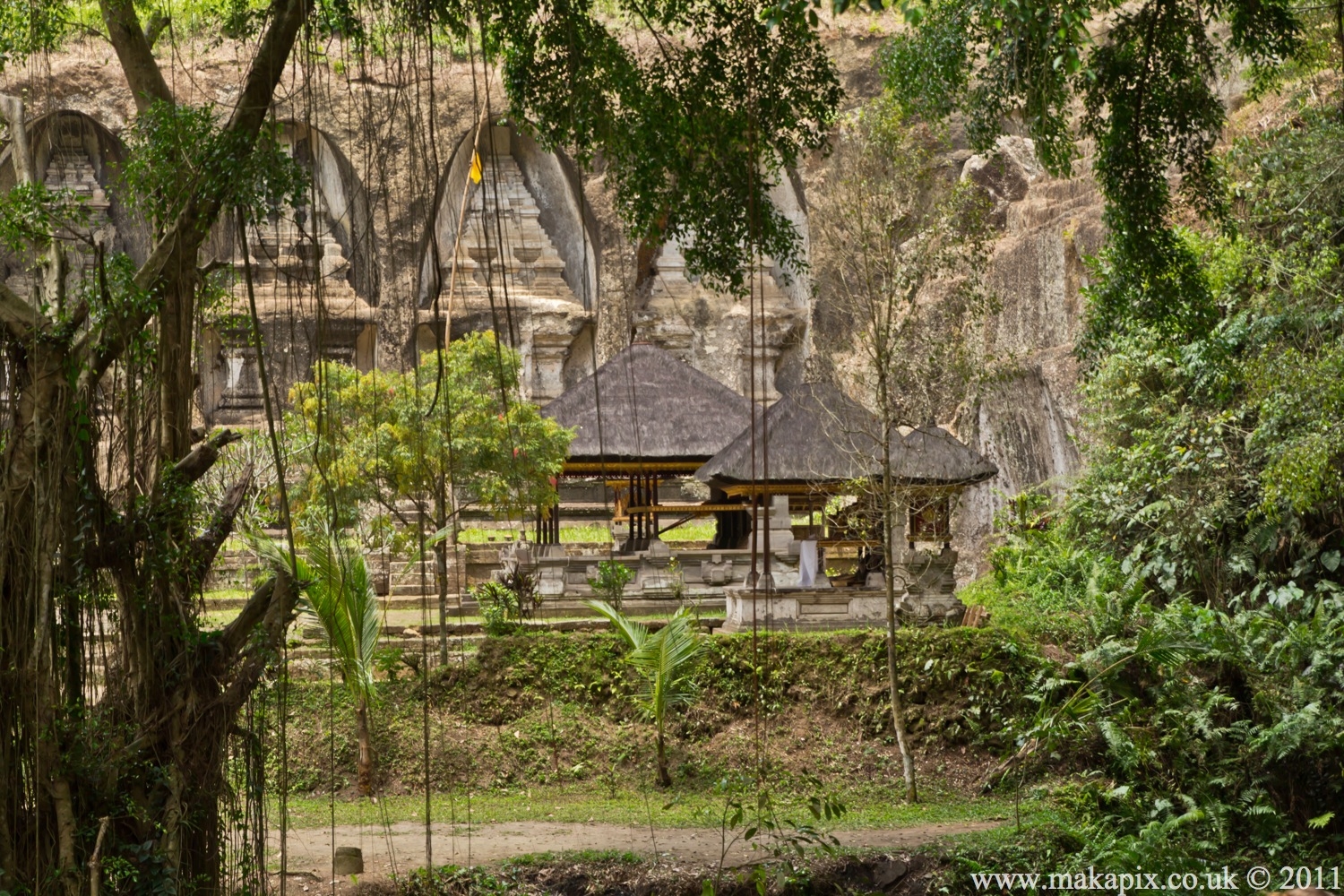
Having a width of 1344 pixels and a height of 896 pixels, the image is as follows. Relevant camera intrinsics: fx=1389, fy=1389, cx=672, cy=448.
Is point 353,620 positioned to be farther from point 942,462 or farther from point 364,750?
point 942,462

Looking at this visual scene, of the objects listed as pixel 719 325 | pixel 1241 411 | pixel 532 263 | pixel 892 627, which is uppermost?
pixel 532 263

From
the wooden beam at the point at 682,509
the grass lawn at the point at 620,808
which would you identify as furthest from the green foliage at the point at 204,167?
the wooden beam at the point at 682,509

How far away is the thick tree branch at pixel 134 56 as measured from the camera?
564cm

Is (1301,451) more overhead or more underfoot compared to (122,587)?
more overhead

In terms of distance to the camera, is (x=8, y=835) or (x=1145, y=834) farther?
(x=1145, y=834)

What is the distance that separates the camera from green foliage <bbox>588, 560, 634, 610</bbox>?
1255 cm

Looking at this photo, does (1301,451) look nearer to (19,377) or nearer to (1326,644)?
(1326,644)

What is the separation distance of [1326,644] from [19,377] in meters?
8.38

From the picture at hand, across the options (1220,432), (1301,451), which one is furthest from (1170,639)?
(1220,432)

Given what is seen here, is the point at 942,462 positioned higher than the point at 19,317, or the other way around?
the point at 19,317

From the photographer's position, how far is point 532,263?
23641mm

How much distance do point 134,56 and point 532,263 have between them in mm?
17995

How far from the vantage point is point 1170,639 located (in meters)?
9.73

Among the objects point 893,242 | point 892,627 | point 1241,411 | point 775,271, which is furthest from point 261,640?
point 775,271
